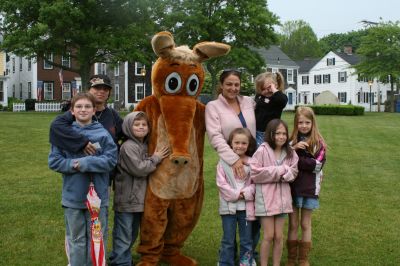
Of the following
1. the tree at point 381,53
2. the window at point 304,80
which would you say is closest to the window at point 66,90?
the tree at point 381,53

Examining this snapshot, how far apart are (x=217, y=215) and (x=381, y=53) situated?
4154cm

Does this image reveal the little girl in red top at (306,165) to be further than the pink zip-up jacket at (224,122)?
Yes

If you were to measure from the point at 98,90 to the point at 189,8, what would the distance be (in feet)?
109

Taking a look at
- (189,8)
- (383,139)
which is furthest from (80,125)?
(189,8)

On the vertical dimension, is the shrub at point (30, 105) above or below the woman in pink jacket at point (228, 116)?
above

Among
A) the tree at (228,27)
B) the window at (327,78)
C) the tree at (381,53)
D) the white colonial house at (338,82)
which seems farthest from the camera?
the window at (327,78)

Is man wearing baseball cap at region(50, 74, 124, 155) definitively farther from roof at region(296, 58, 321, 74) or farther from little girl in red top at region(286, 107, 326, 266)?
roof at region(296, 58, 321, 74)

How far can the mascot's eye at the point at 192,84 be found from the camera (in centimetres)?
513

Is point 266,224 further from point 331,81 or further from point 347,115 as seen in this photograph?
point 331,81

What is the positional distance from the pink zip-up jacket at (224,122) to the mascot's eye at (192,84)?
208 mm

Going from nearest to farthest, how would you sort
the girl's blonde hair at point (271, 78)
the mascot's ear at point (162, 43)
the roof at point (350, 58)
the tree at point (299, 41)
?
the mascot's ear at point (162, 43), the girl's blonde hair at point (271, 78), the roof at point (350, 58), the tree at point (299, 41)

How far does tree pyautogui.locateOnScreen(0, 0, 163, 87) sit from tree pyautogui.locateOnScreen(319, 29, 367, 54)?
74.1 m

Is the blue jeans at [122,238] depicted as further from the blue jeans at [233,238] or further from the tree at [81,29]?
the tree at [81,29]

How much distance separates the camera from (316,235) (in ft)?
22.7
